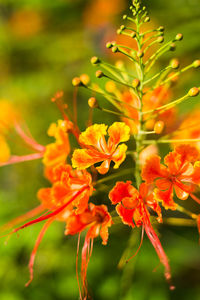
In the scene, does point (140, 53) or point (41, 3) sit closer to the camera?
point (140, 53)

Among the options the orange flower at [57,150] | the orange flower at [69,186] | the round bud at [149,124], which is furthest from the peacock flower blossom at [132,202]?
the round bud at [149,124]

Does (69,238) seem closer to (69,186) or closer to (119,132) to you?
(69,186)

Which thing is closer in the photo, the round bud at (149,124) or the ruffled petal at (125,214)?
the ruffled petal at (125,214)

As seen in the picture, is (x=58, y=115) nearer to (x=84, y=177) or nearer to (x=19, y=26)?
(x=19, y=26)

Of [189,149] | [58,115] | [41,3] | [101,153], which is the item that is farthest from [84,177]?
[41,3]

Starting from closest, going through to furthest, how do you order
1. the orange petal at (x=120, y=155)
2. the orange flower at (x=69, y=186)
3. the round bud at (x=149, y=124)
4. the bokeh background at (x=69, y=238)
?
the orange petal at (x=120, y=155) → the orange flower at (x=69, y=186) → the round bud at (x=149, y=124) → the bokeh background at (x=69, y=238)

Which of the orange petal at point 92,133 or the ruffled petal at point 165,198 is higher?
the orange petal at point 92,133

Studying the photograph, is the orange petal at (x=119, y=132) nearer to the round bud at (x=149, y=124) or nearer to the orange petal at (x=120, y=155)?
the orange petal at (x=120, y=155)

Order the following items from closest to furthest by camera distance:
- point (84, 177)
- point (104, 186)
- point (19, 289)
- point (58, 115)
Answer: point (84, 177) → point (104, 186) → point (19, 289) → point (58, 115)
